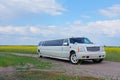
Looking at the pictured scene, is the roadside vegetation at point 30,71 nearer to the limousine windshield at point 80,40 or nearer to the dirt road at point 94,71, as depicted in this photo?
the dirt road at point 94,71

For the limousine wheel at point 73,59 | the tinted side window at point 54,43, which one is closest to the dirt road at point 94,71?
the limousine wheel at point 73,59

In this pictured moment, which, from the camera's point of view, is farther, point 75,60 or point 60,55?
point 60,55

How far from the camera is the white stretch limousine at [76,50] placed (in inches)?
771

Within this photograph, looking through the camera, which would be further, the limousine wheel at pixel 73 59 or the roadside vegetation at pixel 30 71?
the limousine wheel at pixel 73 59

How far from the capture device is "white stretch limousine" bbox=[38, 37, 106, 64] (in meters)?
19.6

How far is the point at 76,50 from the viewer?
19891 mm

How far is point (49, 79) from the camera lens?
10.7 m

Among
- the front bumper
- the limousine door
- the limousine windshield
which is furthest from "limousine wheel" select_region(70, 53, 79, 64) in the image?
the limousine windshield

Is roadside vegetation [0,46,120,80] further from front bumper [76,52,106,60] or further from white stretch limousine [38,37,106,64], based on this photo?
front bumper [76,52,106,60]

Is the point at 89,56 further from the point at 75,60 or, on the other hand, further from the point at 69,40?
the point at 69,40

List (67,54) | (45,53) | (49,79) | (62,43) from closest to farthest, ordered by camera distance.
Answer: (49,79) → (67,54) → (62,43) → (45,53)

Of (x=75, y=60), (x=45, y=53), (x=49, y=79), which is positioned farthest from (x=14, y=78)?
(x=45, y=53)

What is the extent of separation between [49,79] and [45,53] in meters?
16.2

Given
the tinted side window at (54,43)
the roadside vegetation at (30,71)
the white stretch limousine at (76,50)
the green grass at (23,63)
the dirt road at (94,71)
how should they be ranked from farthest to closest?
the tinted side window at (54,43)
the white stretch limousine at (76,50)
the green grass at (23,63)
the dirt road at (94,71)
the roadside vegetation at (30,71)
